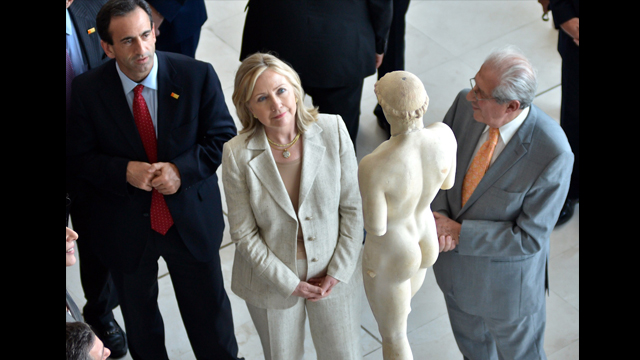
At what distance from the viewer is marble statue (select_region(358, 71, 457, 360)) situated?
162 cm

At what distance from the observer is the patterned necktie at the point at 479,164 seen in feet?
8.36

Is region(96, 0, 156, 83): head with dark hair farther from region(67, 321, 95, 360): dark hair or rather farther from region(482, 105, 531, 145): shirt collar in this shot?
region(482, 105, 531, 145): shirt collar

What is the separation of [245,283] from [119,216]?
2.33ft

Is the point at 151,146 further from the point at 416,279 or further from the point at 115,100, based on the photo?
the point at 416,279

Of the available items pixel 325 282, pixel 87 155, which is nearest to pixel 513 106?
pixel 325 282

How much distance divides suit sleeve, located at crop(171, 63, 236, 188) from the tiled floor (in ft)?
4.55

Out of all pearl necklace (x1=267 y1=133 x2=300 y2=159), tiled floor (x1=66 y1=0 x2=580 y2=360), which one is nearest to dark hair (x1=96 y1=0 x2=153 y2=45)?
pearl necklace (x1=267 y1=133 x2=300 y2=159)

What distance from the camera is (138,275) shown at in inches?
136

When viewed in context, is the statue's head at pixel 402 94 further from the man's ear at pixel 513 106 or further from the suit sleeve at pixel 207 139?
the suit sleeve at pixel 207 139

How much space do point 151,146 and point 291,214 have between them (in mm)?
825

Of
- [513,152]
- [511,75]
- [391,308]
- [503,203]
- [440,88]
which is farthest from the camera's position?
[440,88]

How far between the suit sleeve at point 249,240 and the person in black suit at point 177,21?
75.6 inches

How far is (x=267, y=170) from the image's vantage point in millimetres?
2611
